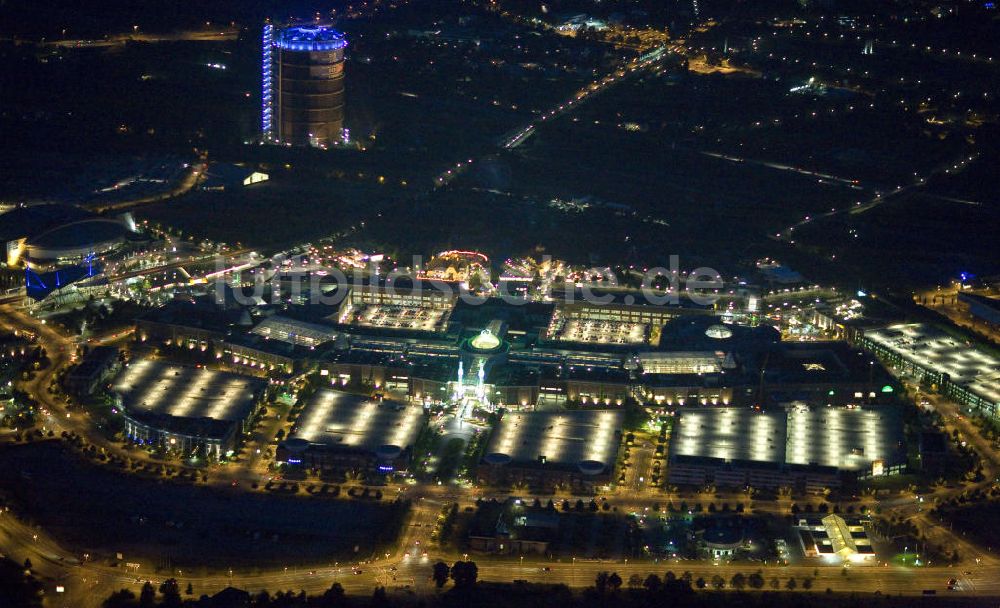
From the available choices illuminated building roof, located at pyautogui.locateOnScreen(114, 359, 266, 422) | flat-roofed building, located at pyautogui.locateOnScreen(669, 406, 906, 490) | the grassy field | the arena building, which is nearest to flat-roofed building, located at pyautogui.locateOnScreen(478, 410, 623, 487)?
flat-roofed building, located at pyautogui.locateOnScreen(669, 406, 906, 490)

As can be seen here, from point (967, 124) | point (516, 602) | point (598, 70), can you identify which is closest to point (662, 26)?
point (598, 70)

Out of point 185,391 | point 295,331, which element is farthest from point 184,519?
point 295,331

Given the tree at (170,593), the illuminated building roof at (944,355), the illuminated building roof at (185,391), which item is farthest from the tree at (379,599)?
the illuminated building roof at (944,355)

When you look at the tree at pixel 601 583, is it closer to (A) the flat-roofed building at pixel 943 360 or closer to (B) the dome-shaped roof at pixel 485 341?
(B) the dome-shaped roof at pixel 485 341

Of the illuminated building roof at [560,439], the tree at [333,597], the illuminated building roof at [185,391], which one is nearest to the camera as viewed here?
the tree at [333,597]

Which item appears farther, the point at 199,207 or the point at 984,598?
the point at 199,207

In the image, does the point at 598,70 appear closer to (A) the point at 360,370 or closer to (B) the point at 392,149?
(B) the point at 392,149

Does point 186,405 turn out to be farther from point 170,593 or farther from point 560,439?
point 560,439
